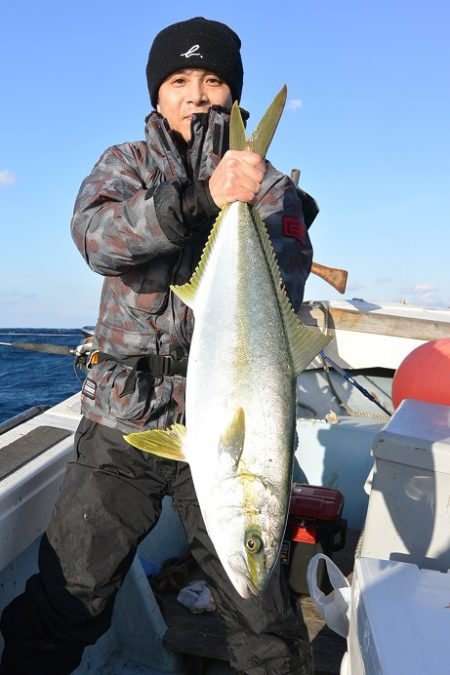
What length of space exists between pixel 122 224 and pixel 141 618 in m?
2.14

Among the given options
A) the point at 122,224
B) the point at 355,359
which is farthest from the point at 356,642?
the point at 355,359

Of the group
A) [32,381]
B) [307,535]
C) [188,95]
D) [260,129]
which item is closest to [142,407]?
[260,129]

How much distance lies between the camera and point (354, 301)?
27.2ft

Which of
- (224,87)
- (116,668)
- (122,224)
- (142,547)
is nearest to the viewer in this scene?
(122,224)

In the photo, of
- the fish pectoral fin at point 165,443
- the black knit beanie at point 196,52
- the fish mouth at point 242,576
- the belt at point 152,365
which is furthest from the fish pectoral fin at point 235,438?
the black knit beanie at point 196,52

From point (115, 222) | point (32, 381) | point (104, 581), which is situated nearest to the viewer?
point (115, 222)

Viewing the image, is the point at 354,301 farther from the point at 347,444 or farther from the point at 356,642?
the point at 356,642

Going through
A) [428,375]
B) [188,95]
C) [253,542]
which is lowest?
[253,542]

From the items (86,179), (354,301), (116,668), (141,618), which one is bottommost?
(116,668)

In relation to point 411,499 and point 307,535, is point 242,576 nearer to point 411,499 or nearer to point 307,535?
point 411,499

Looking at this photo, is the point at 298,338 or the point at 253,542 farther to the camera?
the point at 298,338

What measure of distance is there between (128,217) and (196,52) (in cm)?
93

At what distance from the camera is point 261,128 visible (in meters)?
1.87

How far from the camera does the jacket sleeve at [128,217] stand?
198cm
